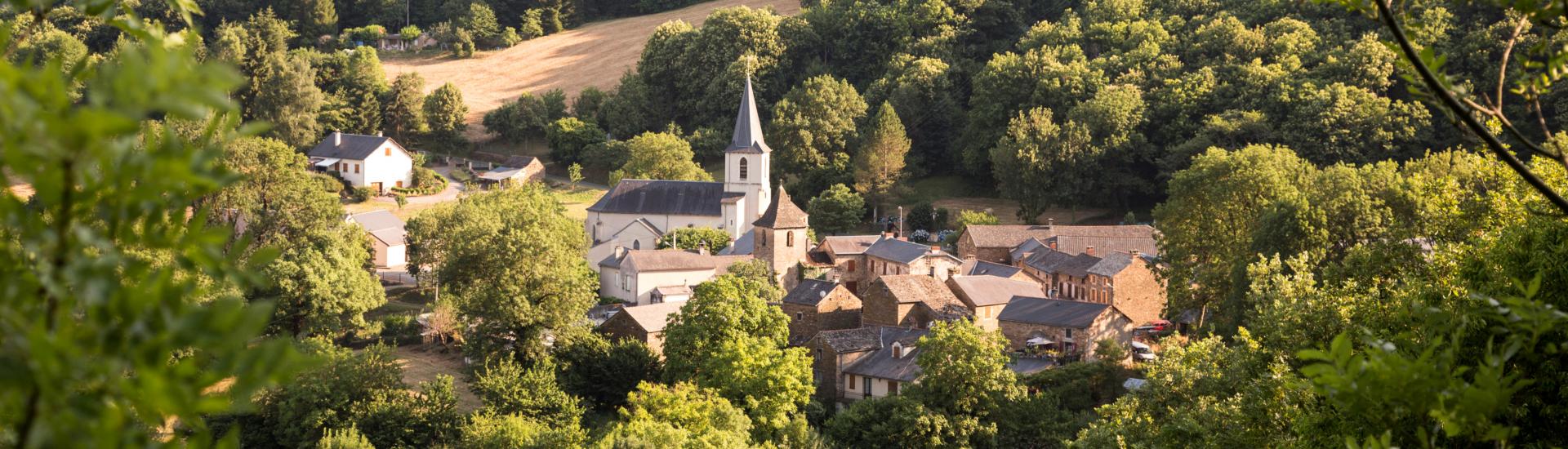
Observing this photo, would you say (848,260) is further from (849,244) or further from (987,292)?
(987,292)

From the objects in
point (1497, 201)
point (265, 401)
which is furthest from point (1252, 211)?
point (265, 401)

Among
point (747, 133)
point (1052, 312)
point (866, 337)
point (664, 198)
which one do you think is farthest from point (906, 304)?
point (664, 198)

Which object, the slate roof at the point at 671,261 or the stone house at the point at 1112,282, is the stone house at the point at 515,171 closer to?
the slate roof at the point at 671,261

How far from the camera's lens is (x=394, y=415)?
2552cm

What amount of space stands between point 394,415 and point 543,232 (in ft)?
29.7

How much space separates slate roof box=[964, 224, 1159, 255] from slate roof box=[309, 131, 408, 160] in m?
30.3

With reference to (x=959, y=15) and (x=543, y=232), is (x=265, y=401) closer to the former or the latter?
(x=543, y=232)

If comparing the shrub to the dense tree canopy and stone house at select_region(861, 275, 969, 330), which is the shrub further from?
stone house at select_region(861, 275, 969, 330)

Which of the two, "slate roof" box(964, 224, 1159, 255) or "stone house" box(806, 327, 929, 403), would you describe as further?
"slate roof" box(964, 224, 1159, 255)

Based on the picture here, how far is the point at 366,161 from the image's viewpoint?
2322 inches

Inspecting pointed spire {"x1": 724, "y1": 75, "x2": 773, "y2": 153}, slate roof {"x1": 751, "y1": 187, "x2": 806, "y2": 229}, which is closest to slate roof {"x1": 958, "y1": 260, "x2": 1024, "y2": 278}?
slate roof {"x1": 751, "y1": 187, "x2": 806, "y2": 229}

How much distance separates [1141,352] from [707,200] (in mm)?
24831

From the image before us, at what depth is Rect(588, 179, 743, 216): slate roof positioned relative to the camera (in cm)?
5247

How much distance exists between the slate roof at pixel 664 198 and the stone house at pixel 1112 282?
16.2m
